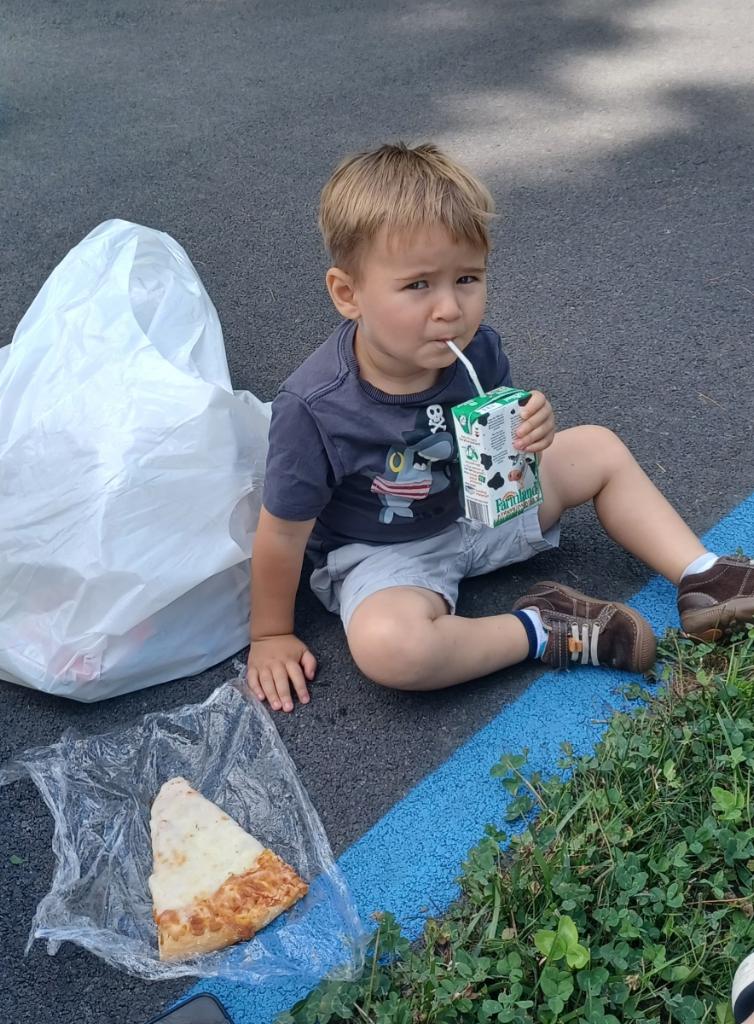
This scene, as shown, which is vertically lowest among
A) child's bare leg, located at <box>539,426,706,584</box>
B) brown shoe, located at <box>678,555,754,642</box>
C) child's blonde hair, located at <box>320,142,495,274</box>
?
brown shoe, located at <box>678,555,754,642</box>

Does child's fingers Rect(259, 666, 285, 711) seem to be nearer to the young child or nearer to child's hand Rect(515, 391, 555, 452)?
the young child

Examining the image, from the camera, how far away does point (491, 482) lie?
5.06 ft

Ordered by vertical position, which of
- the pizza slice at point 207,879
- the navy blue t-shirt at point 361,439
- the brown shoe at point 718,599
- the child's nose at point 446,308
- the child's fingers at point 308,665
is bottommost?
the child's fingers at point 308,665

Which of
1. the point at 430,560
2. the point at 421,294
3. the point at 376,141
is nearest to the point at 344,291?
the point at 421,294

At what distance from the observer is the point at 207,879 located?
1.44 m

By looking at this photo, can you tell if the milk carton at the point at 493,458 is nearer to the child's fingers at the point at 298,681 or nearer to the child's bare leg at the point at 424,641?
the child's bare leg at the point at 424,641

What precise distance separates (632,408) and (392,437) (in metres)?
0.85

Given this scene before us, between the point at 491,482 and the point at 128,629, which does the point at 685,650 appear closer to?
the point at 491,482

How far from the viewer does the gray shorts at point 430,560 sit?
69.6 inches

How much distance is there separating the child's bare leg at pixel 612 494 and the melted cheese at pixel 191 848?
0.77m

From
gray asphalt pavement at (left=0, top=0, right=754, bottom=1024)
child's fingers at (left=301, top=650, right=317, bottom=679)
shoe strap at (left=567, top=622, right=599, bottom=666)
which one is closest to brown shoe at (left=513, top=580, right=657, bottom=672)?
shoe strap at (left=567, top=622, right=599, bottom=666)

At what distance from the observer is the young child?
5.13 feet

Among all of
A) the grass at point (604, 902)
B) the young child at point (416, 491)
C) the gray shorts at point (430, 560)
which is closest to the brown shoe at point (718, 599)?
the young child at point (416, 491)

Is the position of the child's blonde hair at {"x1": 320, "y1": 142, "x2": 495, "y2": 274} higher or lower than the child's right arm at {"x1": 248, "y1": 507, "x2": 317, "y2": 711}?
higher
